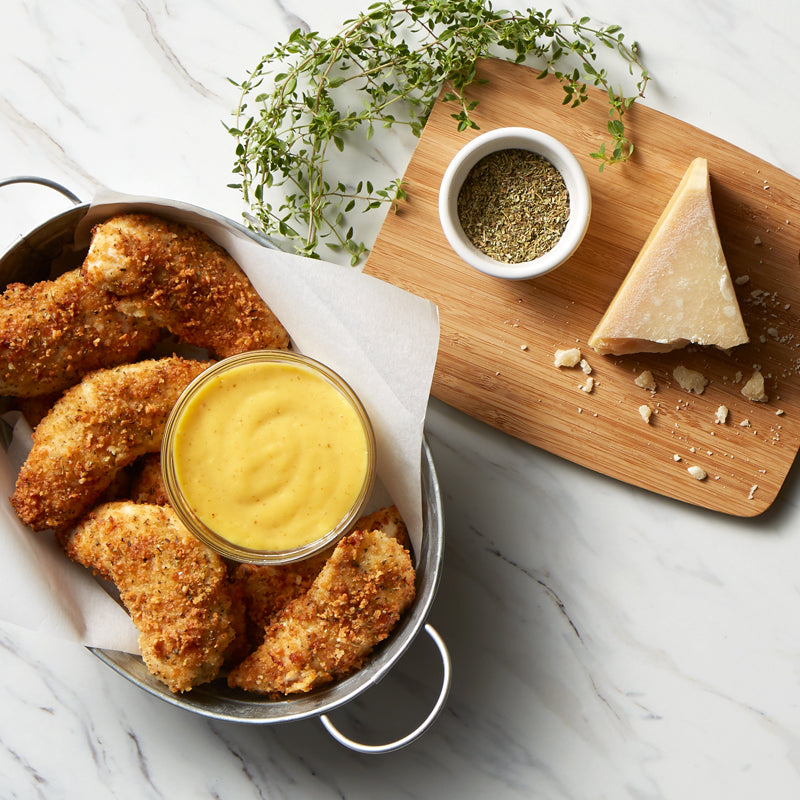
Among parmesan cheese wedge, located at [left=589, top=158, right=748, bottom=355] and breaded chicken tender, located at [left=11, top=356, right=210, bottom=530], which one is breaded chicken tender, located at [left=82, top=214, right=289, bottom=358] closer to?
breaded chicken tender, located at [left=11, top=356, right=210, bottom=530]

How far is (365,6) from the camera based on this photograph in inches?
85.0

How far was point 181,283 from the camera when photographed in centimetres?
184

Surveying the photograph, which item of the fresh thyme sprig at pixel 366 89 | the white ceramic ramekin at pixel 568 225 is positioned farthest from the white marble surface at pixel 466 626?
the white ceramic ramekin at pixel 568 225

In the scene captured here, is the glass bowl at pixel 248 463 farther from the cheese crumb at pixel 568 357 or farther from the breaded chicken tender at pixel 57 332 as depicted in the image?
the cheese crumb at pixel 568 357

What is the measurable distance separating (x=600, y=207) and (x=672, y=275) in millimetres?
275

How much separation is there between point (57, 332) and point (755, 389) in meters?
1.83

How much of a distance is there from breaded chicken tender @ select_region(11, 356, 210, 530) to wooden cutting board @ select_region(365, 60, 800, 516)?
69 centimetres

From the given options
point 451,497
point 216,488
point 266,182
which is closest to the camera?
point 216,488

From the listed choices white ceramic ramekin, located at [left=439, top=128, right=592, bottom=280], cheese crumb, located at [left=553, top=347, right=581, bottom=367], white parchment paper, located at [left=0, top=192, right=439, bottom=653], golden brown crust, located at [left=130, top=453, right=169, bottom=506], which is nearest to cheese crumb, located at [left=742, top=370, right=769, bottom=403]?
cheese crumb, located at [left=553, top=347, right=581, bottom=367]

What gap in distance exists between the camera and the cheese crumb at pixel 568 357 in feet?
6.81

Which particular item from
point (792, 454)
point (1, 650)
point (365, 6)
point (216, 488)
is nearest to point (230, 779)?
point (1, 650)

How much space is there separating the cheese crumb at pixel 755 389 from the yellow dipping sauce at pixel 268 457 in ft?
3.59

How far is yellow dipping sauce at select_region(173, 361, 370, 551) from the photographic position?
176cm

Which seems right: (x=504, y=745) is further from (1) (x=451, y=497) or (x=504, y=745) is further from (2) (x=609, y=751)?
(1) (x=451, y=497)
